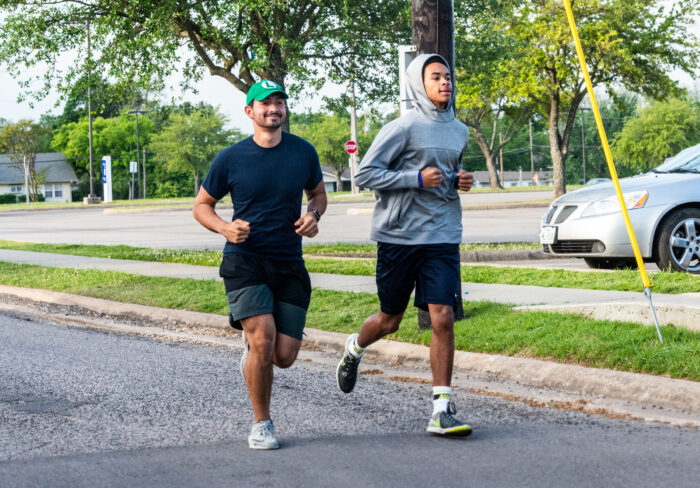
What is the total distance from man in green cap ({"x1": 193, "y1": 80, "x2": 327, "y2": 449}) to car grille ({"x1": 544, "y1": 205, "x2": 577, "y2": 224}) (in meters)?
7.18

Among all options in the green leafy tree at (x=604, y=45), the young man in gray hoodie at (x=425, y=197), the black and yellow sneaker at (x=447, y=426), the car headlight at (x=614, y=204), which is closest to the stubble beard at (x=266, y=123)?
the young man in gray hoodie at (x=425, y=197)

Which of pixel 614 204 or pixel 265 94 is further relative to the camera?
pixel 614 204

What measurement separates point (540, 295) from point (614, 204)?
2.18 m

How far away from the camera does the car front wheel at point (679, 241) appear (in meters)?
10.9

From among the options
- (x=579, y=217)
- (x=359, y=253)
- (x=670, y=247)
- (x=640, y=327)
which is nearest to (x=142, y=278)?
(x=359, y=253)

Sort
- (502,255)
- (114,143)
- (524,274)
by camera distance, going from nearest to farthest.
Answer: (524,274)
(502,255)
(114,143)

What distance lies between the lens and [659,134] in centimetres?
8044

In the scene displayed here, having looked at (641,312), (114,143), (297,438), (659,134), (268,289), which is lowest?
(297,438)

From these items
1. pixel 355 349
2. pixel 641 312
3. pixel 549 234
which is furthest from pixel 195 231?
pixel 355 349

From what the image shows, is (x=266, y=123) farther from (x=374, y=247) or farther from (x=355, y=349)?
(x=374, y=247)

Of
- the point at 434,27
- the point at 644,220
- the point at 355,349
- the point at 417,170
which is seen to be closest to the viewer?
the point at 417,170

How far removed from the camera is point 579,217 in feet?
37.7

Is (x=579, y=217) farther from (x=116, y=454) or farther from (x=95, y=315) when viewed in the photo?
(x=116, y=454)

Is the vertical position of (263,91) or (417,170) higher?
(263,91)
